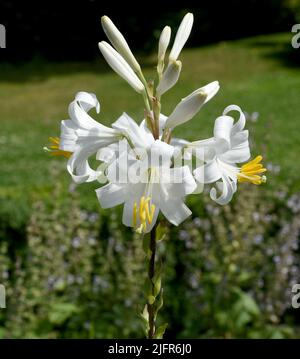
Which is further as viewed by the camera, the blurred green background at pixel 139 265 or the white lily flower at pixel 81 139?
the blurred green background at pixel 139 265

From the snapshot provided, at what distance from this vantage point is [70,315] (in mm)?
4344

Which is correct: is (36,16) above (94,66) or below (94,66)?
above

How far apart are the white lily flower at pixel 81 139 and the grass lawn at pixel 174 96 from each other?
12.6 ft

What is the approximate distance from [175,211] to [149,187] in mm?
93

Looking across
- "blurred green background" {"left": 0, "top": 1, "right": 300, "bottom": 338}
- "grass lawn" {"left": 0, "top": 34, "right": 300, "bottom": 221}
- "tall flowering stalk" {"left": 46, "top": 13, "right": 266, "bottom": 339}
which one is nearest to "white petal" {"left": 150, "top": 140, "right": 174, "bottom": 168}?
"tall flowering stalk" {"left": 46, "top": 13, "right": 266, "bottom": 339}

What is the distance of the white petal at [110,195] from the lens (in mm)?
1644

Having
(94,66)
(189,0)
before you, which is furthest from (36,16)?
(189,0)

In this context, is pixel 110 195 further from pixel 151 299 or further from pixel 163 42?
pixel 163 42

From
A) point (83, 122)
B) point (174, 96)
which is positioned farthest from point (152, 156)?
point (174, 96)

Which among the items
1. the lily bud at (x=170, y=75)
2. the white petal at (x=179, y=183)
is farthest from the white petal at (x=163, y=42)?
the white petal at (x=179, y=183)

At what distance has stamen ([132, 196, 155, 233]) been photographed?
1.54 meters

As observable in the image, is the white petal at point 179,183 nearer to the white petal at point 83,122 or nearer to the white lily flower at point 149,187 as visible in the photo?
the white lily flower at point 149,187

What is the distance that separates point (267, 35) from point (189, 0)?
3.11 m

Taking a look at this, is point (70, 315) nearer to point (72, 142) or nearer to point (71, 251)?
point (71, 251)
